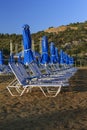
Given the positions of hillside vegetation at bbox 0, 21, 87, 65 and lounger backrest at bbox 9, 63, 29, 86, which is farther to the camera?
hillside vegetation at bbox 0, 21, 87, 65

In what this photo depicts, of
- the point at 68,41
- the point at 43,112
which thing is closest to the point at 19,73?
the point at 43,112

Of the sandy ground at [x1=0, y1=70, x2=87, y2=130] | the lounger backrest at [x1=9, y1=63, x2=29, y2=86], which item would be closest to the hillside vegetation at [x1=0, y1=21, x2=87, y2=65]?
the lounger backrest at [x1=9, y1=63, x2=29, y2=86]

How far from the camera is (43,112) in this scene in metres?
6.38

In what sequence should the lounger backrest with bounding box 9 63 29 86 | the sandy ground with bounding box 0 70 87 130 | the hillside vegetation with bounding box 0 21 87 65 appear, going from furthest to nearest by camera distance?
1. the hillside vegetation with bounding box 0 21 87 65
2. the lounger backrest with bounding box 9 63 29 86
3. the sandy ground with bounding box 0 70 87 130

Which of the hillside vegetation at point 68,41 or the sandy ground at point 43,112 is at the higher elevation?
the sandy ground at point 43,112

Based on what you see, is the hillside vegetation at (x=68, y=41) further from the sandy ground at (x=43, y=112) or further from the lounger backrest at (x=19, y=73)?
the sandy ground at (x=43, y=112)

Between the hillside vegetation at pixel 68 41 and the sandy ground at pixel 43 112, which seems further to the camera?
the hillside vegetation at pixel 68 41

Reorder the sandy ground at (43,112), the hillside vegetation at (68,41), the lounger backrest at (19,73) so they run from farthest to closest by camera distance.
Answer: the hillside vegetation at (68,41)
the lounger backrest at (19,73)
the sandy ground at (43,112)

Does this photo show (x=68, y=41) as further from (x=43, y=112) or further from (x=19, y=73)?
(x=43, y=112)

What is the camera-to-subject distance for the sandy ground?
5219mm

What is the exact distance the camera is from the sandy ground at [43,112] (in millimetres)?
5219

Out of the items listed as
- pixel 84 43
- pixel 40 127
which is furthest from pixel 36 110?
pixel 84 43

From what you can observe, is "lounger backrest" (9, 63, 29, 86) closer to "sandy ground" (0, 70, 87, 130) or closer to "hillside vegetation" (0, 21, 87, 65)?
"sandy ground" (0, 70, 87, 130)

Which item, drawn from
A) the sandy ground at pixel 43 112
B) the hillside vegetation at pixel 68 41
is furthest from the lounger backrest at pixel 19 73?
the hillside vegetation at pixel 68 41
